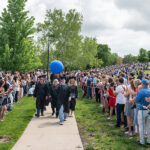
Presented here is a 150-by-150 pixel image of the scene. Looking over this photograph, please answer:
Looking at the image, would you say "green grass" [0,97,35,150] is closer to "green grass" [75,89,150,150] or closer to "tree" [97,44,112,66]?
"green grass" [75,89,150,150]

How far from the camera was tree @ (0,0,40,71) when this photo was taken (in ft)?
83.4

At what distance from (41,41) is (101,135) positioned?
34512mm

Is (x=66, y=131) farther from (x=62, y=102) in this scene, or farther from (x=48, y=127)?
(x=62, y=102)

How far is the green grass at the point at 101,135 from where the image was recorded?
6473 mm

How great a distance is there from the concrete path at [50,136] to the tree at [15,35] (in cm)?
1705

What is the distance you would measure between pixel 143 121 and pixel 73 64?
36.5 metres

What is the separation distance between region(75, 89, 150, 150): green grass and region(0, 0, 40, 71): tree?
54.9 ft

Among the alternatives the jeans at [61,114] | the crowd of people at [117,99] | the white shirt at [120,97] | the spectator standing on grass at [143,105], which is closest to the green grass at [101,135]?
the crowd of people at [117,99]

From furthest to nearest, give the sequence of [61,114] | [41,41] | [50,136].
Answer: [41,41] → [61,114] → [50,136]

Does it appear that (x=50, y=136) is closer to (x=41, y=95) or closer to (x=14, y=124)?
(x=14, y=124)

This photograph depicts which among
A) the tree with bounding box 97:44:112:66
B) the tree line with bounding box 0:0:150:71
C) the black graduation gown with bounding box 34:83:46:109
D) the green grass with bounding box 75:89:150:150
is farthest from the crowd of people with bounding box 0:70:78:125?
A: the tree with bounding box 97:44:112:66

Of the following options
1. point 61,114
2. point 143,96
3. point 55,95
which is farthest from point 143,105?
point 55,95

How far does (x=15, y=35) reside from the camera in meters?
25.9

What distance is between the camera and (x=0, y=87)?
30.0 feet
